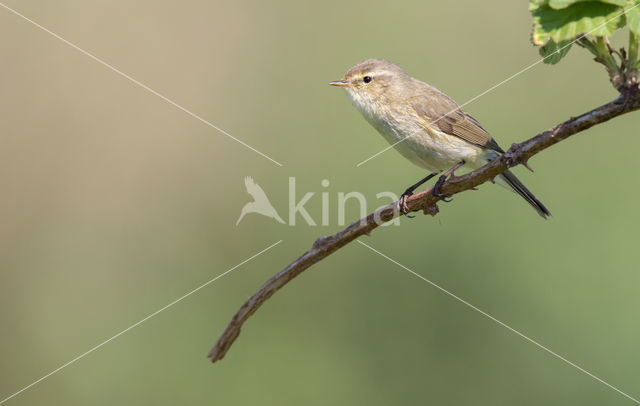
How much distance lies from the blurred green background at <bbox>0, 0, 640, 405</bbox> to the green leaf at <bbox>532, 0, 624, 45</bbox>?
7.92ft

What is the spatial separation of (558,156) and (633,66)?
2.71m

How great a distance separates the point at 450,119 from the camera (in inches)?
147

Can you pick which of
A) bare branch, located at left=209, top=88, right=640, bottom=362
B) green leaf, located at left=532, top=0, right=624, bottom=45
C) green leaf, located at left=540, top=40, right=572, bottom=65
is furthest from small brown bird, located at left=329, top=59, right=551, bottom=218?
green leaf, located at left=532, top=0, right=624, bottom=45

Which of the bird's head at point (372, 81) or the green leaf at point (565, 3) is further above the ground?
the green leaf at point (565, 3)

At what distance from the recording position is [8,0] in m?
5.01

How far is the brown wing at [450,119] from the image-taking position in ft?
12.1

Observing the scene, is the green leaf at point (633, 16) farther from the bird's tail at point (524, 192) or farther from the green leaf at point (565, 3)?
the bird's tail at point (524, 192)

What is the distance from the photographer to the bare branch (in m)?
1.35

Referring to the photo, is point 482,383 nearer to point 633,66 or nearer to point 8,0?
point 633,66

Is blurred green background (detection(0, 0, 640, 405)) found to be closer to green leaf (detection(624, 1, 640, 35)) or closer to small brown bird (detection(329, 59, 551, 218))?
small brown bird (detection(329, 59, 551, 218))

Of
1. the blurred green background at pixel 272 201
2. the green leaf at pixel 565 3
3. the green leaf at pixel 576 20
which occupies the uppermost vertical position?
the green leaf at pixel 565 3

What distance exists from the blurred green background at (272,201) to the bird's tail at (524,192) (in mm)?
205

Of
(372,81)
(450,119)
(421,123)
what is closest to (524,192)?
(450,119)

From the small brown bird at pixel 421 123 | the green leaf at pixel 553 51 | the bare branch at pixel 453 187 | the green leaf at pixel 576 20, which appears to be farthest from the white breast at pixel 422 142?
the green leaf at pixel 576 20
